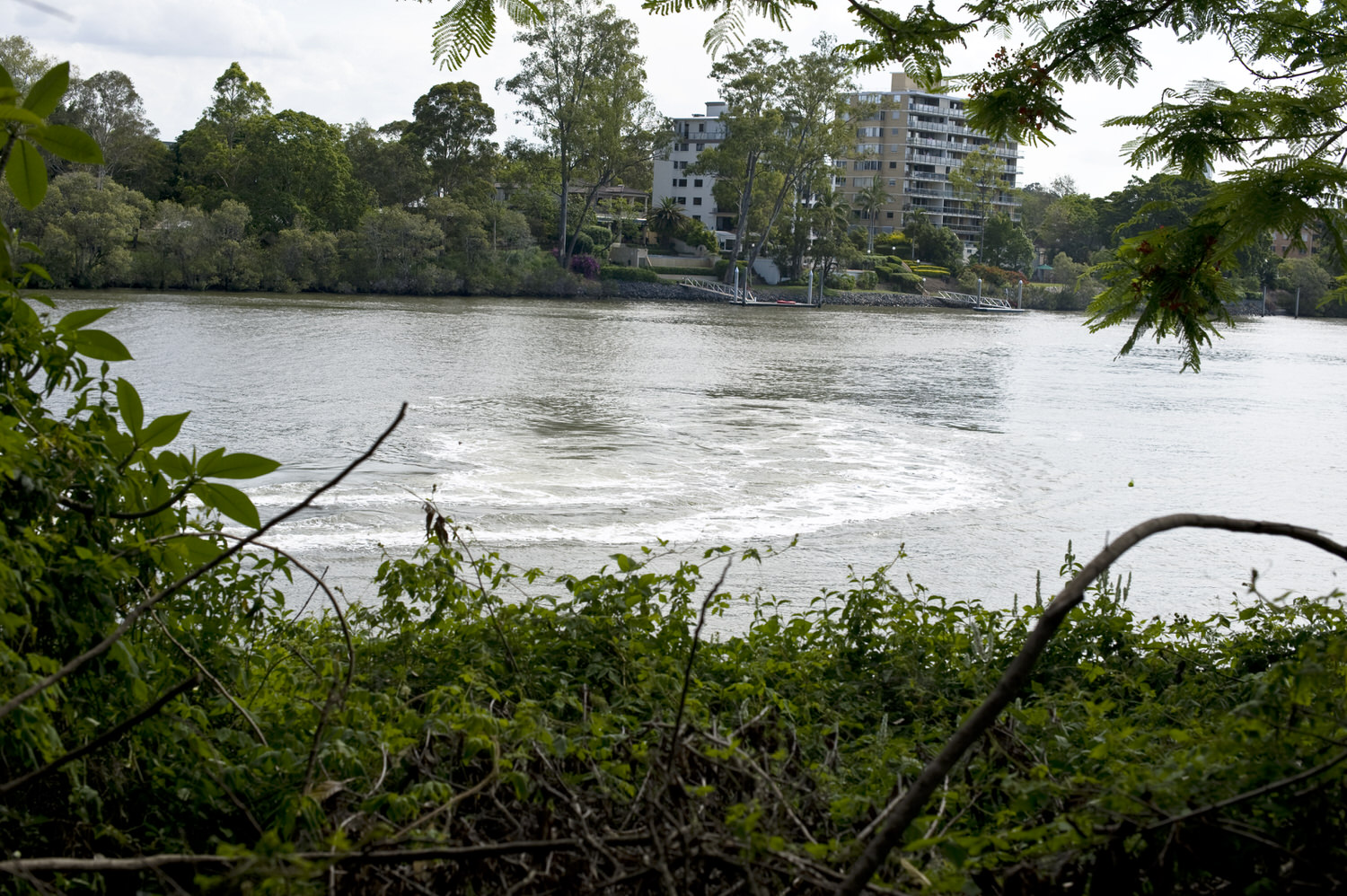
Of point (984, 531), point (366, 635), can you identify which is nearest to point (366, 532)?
point (366, 635)

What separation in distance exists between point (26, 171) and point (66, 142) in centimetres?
11

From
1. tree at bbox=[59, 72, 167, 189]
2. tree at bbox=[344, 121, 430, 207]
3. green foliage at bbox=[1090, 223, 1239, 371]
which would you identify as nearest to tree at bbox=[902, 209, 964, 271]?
tree at bbox=[344, 121, 430, 207]

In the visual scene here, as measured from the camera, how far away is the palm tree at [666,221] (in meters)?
82.6

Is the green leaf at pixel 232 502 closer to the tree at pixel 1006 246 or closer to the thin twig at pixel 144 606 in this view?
the thin twig at pixel 144 606

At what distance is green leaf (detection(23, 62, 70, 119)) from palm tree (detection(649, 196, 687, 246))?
82.2 metres

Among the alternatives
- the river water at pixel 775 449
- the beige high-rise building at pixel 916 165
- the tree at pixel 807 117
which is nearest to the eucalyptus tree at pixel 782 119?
the tree at pixel 807 117

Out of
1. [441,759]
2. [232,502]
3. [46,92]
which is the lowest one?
[441,759]

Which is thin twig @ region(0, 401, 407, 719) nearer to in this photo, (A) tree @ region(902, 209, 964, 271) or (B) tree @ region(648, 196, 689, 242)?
(B) tree @ region(648, 196, 689, 242)

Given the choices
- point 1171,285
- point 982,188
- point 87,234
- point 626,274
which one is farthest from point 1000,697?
point 982,188

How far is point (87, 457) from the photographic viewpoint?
2.16 meters

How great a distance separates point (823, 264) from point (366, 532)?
70001mm

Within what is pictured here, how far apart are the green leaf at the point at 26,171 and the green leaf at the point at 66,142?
22mm

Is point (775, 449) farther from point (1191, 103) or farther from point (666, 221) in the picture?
point (666, 221)

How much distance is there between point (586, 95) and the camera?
198ft
